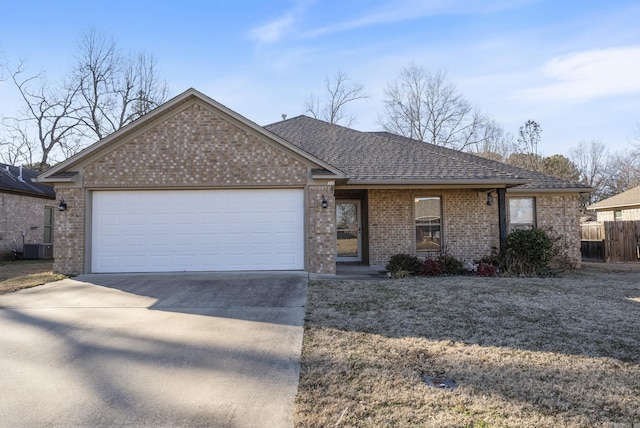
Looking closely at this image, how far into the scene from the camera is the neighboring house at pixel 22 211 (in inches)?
694

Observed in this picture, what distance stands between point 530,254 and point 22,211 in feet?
69.2

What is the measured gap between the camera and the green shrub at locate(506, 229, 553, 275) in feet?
37.0

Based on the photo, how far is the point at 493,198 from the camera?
43.6 ft

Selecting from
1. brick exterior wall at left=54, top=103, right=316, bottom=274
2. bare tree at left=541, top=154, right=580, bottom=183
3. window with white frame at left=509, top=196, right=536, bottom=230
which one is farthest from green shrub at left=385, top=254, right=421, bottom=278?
bare tree at left=541, top=154, right=580, bottom=183

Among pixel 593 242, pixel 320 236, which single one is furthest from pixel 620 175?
pixel 320 236

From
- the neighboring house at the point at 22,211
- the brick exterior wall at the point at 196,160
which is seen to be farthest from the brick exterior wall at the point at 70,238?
the neighboring house at the point at 22,211

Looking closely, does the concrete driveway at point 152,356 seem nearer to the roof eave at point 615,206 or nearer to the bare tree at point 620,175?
the roof eave at point 615,206

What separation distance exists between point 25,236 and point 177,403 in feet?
64.0

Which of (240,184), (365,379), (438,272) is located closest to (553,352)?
(365,379)

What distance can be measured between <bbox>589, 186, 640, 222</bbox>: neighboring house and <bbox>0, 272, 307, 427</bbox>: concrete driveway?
75.4ft

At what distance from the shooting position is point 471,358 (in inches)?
182

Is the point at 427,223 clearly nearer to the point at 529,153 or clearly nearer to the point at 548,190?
the point at 548,190

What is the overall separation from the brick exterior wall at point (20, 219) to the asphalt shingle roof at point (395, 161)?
12.3 metres

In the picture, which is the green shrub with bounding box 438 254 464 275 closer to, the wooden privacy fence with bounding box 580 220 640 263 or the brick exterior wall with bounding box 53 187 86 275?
the brick exterior wall with bounding box 53 187 86 275
